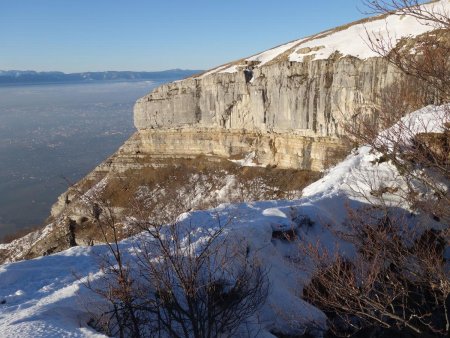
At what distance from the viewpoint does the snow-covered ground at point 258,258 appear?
24.6 ft

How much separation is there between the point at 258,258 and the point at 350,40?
38068 millimetres

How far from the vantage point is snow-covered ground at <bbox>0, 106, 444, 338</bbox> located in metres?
7.50

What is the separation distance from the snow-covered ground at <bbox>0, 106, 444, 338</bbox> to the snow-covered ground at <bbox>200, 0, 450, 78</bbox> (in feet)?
77.8

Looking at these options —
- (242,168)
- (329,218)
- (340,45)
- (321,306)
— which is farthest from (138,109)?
(321,306)

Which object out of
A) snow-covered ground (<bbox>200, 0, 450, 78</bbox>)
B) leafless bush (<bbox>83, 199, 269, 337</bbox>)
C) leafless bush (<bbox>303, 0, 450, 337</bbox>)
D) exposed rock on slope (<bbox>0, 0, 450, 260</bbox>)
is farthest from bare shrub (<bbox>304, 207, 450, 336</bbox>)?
snow-covered ground (<bbox>200, 0, 450, 78</bbox>)

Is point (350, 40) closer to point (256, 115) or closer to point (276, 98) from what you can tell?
point (276, 98)

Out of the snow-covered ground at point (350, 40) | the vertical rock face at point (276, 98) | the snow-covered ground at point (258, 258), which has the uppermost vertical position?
the snow-covered ground at point (350, 40)

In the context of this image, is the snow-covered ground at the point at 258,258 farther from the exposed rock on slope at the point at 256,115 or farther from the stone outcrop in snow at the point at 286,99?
the exposed rock on slope at the point at 256,115

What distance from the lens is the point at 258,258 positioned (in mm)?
10094

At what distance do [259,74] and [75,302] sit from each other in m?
37.8

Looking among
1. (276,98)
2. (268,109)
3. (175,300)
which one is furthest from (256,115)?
(175,300)

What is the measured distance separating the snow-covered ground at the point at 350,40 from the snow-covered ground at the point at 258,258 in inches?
934

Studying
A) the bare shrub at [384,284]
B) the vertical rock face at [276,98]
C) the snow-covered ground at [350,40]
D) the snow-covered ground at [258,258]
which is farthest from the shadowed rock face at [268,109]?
the bare shrub at [384,284]

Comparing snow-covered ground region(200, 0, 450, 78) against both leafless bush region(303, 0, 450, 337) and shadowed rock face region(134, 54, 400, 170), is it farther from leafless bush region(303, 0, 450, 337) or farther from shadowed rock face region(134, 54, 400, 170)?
leafless bush region(303, 0, 450, 337)
